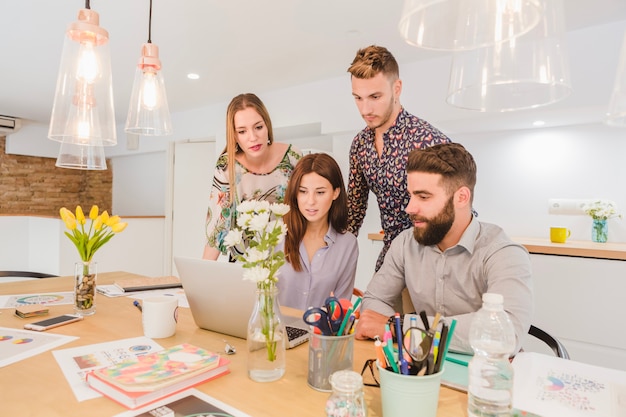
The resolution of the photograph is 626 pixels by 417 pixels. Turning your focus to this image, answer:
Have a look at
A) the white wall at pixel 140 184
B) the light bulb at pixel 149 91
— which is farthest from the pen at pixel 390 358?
the white wall at pixel 140 184

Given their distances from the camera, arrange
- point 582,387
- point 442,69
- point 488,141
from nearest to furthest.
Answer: point 582,387, point 442,69, point 488,141

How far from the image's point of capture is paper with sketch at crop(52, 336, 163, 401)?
0.81 m

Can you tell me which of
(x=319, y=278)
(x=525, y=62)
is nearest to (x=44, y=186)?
(x=319, y=278)

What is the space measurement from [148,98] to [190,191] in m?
4.05

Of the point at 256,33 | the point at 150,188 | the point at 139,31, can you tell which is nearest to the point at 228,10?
the point at 256,33

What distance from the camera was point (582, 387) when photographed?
2.62ft

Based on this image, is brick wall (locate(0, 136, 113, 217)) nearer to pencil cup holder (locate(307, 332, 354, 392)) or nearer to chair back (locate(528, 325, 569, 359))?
pencil cup holder (locate(307, 332, 354, 392))

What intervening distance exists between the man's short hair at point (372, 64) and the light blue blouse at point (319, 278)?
2.25ft

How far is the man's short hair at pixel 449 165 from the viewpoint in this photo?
1.31m

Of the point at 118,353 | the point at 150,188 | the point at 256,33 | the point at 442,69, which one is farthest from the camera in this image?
the point at 150,188

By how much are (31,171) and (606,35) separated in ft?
26.0

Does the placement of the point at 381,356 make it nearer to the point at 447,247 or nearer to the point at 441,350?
the point at 441,350

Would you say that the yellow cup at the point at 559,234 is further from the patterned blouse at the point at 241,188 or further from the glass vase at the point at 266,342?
the glass vase at the point at 266,342

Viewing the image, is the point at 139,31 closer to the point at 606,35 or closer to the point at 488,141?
the point at 488,141
